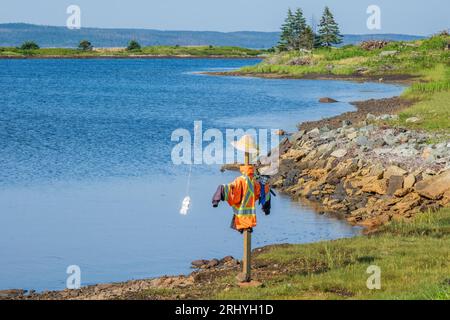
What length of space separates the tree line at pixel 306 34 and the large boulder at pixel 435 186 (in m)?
108

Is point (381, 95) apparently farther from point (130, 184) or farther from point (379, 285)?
point (379, 285)

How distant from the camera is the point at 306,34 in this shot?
442 ft

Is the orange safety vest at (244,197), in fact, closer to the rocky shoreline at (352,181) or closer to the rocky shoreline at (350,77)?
the rocky shoreline at (352,181)

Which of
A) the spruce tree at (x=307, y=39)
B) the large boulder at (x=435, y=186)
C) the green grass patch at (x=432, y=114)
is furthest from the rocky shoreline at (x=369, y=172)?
the spruce tree at (x=307, y=39)

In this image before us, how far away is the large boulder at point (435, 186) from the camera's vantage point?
23.7m

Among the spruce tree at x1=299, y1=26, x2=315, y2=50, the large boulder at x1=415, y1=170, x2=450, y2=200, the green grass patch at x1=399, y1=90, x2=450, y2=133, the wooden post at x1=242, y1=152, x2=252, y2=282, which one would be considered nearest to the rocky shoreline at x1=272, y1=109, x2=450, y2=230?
the large boulder at x1=415, y1=170, x2=450, y2=200

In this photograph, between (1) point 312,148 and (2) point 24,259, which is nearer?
(2) point 24,259

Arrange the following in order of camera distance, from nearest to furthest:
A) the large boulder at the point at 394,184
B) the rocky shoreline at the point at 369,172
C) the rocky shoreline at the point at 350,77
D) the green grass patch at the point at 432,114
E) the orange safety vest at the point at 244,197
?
1. the orange safety vest at the point at 244,197
2. the rocky shoreline at the point at 369,172
3. the large boulder at the point at 394,184
4. the green grass patch at the point at 432,114
5. the rocky shoreline at the point at 350,77

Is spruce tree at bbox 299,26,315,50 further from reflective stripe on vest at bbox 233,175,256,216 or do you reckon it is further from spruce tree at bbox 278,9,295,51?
reflective stripe on vest at bbox 233,175,256,216

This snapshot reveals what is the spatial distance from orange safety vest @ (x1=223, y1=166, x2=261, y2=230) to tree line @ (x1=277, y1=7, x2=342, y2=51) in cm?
11803

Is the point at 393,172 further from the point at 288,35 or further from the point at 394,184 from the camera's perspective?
the point at 288,35

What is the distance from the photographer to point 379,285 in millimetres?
14125
